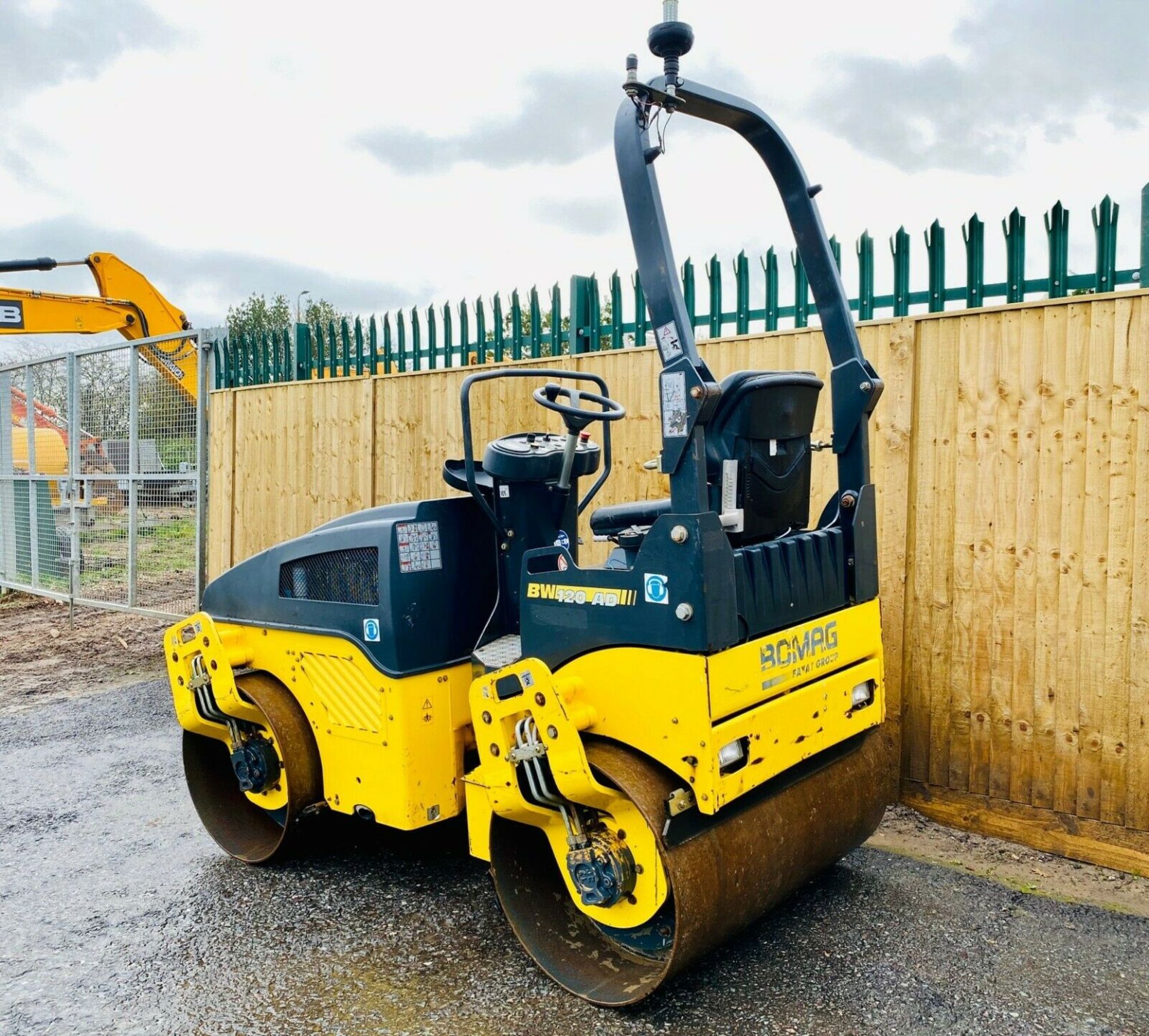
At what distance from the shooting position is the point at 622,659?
317 centimetres

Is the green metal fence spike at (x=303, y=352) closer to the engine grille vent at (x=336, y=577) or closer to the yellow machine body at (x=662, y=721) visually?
the engine grille vent at (x=336, y=577)

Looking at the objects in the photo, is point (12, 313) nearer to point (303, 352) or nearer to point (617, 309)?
point (303, 352)

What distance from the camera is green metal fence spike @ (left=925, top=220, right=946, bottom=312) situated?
4.89m

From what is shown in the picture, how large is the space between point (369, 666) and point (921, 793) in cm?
284

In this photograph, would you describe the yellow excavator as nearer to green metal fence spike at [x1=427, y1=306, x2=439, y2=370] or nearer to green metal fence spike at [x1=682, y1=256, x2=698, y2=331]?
green metal fence spike at [x1=427, y1=306, x2=439, y2=370]

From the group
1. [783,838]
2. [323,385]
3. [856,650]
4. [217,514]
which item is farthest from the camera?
[217,514]

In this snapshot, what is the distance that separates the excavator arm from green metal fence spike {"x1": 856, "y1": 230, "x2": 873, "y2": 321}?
865cm

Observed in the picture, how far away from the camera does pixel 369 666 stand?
3.93 meters

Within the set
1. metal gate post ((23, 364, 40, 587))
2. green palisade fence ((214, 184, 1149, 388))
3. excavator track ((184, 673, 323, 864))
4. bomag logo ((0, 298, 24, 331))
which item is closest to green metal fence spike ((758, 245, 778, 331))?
green palisade fence ((214, 184, 1149, 388))

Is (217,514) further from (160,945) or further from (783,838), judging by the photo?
(783,838)

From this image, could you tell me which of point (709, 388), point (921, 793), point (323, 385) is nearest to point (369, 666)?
point (709, 388)

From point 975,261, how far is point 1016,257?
0.19 meters

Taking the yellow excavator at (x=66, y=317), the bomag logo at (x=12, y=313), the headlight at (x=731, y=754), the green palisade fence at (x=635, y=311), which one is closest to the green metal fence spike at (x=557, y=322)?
the green palisade fence at (x=635, y=311)

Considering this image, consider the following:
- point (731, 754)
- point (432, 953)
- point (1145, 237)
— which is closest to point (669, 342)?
point (731, 754)
